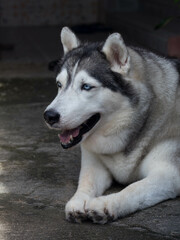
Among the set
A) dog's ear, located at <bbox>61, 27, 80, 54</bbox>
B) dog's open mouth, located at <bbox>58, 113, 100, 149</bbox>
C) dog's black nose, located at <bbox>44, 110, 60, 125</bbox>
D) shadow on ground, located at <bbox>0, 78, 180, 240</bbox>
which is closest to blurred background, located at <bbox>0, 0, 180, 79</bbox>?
shadow on ground, located at <bbox>0, 78, 180, 240</bbox>

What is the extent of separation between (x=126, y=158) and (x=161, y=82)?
0.62 metres

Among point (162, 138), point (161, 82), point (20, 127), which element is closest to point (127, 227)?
point (162, 138)

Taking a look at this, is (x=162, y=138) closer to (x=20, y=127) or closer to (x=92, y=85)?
(x=92, y=85)

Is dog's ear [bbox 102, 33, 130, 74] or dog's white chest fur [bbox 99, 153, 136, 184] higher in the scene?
dog's ear [bbox 102, 33, 130, 74]

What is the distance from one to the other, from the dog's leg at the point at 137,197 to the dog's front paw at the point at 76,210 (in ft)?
0.13

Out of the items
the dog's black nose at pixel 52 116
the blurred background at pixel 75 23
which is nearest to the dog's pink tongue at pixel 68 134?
the dog's black nose at pixel 52 116

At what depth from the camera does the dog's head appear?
415 cm

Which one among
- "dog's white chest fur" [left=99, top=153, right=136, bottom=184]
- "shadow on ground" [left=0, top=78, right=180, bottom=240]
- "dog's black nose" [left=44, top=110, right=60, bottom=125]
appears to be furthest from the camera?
"dog's white chest fur" [left=99, top=153, right=136, bottom=184]

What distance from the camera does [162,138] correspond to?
4.46 m

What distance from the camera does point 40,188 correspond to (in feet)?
15.1

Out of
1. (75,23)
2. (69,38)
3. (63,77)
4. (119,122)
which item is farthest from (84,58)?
(75,23)

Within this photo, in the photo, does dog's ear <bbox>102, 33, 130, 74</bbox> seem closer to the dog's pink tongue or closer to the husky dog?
the husky dog

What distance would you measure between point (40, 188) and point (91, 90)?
89 centimetres

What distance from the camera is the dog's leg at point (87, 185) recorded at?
3.95 m
